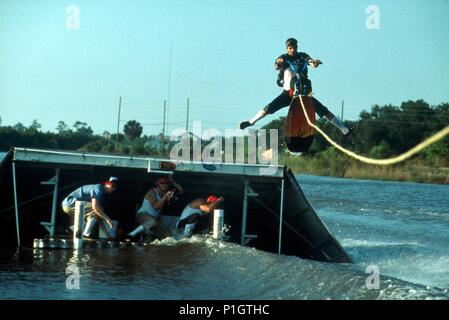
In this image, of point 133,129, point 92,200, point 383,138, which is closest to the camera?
point 92,200

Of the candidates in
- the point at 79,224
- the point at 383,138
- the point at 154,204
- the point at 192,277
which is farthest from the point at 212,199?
the point at 383,138

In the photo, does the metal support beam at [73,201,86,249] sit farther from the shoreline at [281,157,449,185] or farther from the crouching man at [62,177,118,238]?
the shoreline at [281,157,449,185]

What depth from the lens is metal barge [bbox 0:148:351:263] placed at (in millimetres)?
11758

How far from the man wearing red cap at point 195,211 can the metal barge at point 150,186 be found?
0.43m

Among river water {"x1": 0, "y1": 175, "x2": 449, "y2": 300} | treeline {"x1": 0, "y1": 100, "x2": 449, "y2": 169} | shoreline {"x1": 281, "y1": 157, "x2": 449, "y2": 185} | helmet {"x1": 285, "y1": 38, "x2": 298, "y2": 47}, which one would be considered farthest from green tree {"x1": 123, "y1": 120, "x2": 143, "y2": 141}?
helmet {"x1": 285, "y1": 38, "x2": 298, "y2": 47}

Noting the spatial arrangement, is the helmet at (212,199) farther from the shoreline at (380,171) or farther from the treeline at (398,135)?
the shoreline at (380,171)

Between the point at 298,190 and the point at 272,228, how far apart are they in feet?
8.06

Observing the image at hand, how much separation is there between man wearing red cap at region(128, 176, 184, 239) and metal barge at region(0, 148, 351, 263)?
0.29 m

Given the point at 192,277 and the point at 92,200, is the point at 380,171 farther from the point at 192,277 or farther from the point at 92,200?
the point at 192,277

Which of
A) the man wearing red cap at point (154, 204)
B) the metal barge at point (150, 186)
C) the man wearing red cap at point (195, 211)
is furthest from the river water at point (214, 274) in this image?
the metal barge at point (150, 186)

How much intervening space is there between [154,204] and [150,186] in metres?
0.97

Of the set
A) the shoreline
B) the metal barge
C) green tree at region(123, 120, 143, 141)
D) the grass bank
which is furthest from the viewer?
green tree at region(123, 120, 143, 141)

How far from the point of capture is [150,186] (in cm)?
1352
